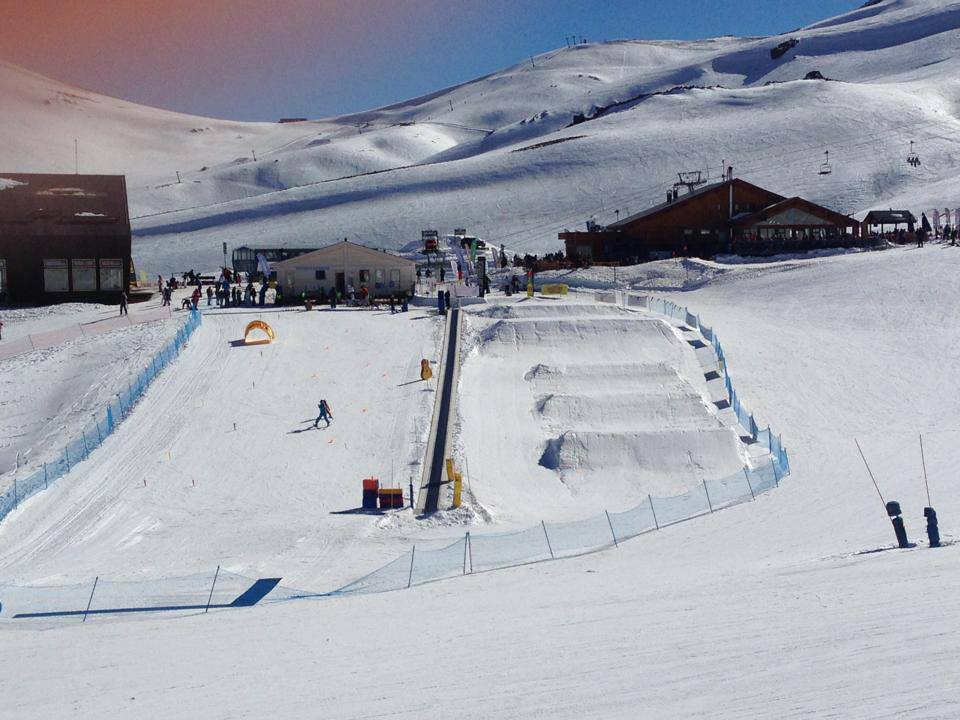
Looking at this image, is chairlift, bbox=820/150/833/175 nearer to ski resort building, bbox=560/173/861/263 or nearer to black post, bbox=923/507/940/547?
ski resort building, bbox=560/173/861/263

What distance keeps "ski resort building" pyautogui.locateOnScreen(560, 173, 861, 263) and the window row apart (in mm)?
24658

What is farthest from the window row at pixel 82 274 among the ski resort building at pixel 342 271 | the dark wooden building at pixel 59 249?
the ski resort building at pixel 342 271

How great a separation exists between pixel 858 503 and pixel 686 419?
7.90 metres

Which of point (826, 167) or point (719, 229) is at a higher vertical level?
point (826, 167)

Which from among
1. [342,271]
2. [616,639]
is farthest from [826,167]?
[616,639]

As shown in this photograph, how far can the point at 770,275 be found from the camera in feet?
157

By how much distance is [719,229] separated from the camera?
6153 cm

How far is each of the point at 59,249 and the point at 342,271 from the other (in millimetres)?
14434

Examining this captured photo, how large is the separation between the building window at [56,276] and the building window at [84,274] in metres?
0.31

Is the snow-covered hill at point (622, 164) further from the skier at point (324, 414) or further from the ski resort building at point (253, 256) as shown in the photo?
the skier at point (324, 414)

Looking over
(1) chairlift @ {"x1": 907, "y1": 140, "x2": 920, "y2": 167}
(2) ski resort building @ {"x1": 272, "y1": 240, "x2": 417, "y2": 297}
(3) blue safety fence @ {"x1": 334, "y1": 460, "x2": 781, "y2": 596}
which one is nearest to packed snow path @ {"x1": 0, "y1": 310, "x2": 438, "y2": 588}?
(3) blue safety fence @ {"x1": 334, "y1": 460, "x2": 781, "y2": 596}

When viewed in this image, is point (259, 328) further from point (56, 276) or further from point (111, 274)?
point (56, 276)

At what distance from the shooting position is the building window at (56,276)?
50.6 m

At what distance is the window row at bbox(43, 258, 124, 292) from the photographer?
1993 inches
